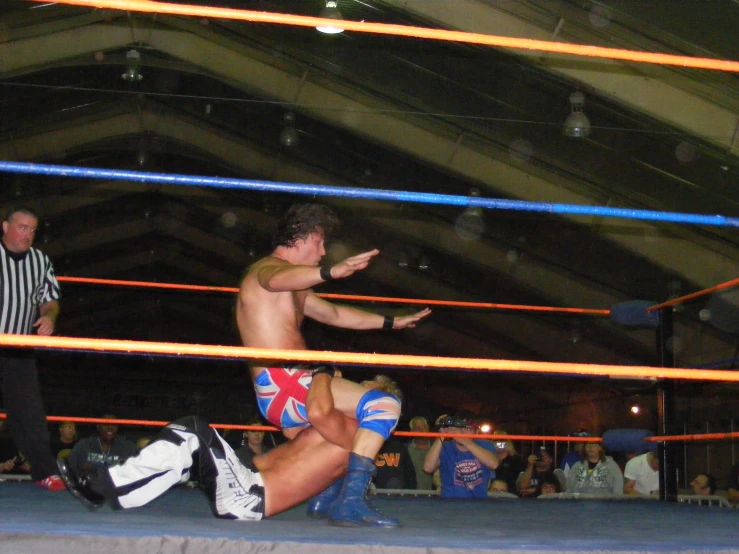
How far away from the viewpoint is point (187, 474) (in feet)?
5.58

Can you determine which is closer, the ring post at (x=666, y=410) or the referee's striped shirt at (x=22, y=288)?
the referee's striped shirt at (x=22, y=288)

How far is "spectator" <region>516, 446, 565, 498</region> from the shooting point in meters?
4.79

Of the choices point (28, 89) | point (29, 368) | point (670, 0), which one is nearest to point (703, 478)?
point (670, 0)

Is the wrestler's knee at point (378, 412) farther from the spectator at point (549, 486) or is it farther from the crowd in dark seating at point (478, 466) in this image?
the spectator at point (549, 486)

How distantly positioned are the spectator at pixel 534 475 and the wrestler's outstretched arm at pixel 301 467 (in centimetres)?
282

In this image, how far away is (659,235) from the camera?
698 centimetres

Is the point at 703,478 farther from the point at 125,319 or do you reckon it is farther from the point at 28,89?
the point at 125,319

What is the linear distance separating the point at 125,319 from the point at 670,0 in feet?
45.4

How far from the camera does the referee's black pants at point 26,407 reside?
101 inches

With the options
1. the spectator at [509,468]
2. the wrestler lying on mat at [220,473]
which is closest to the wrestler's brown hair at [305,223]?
the wrestler lying on mat at [220,473]

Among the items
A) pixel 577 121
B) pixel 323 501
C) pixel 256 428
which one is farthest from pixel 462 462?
pixel 577 121

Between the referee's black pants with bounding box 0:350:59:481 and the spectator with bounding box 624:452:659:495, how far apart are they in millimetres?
3369

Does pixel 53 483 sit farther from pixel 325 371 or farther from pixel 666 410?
pixel 666 410

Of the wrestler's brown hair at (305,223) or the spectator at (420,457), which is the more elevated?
the wrestler's brown hair at (305,223)
